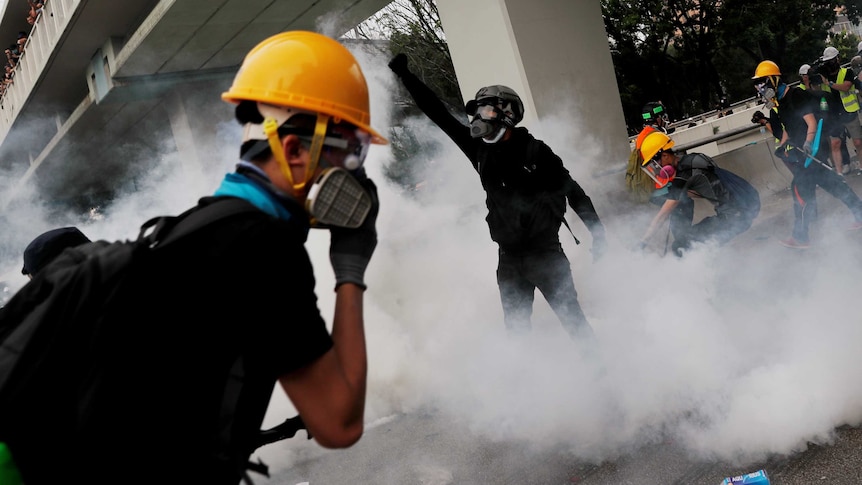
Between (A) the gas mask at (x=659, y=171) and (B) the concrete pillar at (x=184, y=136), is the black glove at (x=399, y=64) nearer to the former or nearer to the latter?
(A) the gas mask at (x=659, y=171)

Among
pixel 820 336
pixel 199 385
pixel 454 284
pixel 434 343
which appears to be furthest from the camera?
pixel 454 284

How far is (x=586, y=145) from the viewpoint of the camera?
344 inches

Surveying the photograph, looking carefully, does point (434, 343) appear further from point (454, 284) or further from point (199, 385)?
point (199, 385)

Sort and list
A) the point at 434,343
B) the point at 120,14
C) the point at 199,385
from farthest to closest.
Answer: the point at 120,14
the point at 434,343
the point at 199,385

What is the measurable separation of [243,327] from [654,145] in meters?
4.79

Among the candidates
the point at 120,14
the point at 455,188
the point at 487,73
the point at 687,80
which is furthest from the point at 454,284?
the point at 687,80

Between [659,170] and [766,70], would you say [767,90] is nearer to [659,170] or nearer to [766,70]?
[766,70]

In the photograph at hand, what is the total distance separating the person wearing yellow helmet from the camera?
5.38m

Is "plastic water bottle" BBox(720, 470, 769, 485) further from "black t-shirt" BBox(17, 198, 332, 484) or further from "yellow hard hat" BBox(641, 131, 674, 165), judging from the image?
"yellow hard hat" BBox(641, 131, 674, 165)

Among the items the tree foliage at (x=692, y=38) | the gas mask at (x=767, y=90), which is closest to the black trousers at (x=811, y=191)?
the gas mask at (x=767, y=90)

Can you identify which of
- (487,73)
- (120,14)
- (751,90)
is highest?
(120,14)

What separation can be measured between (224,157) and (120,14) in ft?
10.2

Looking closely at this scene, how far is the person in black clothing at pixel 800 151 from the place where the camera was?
20.9ft

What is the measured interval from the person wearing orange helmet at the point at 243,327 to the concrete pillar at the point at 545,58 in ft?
23.5
